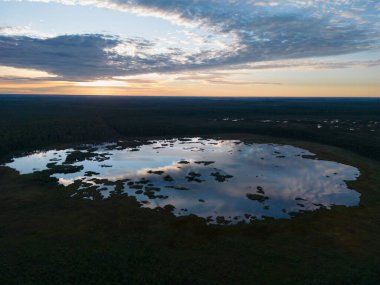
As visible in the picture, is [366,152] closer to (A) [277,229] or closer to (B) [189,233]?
(A) [277,229]

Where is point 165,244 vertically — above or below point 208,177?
below

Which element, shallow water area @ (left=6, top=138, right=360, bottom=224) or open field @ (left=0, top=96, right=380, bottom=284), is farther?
shallow water area @ (left=6, top=138, right=360, bottom=224)

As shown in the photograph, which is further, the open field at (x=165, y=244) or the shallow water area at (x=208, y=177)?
the shallow water area at (x=208, y=177)

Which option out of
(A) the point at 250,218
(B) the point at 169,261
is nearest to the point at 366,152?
(A) the point at 250,218

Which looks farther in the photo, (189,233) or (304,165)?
(304,165)

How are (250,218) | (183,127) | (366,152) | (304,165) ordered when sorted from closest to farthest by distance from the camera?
(250,218), (304,165), (366,152), (183,127)

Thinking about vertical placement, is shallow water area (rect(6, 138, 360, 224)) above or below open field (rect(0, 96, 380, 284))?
above

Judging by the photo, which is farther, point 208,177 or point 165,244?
point 208,177

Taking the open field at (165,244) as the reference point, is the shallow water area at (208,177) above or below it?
above
